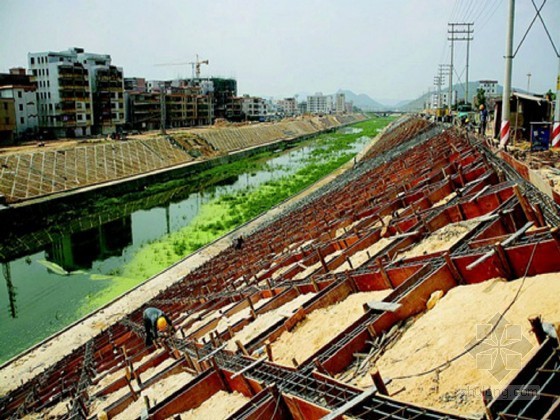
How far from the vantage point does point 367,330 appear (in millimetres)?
6961

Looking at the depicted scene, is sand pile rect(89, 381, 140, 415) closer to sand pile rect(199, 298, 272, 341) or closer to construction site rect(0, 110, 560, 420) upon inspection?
construction site rect(0, 110, 560, 420)

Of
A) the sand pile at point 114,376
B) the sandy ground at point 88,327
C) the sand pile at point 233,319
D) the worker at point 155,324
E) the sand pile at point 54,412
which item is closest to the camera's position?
the sand pile at point 54,412

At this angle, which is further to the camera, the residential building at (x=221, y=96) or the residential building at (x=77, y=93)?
the residential building at (x=221, y=96)

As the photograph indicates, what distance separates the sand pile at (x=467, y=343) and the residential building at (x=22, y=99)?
62233mm

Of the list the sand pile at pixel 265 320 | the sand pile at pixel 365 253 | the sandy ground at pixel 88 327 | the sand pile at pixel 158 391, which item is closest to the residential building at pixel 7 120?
the sandy ground at pixel 88 327

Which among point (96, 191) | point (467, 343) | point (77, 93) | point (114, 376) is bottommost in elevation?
point (114, 376)

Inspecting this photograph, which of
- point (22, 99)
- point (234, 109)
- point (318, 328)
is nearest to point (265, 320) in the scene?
point (318, 328)

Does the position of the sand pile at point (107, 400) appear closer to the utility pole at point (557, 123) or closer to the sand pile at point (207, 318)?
the sand pile at point (207, 318)

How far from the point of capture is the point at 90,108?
226 feet

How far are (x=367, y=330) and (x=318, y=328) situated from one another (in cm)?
132

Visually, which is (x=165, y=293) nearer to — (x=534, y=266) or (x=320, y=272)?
(x=320, y=272)

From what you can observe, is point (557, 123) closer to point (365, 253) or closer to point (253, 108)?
point (365, 253)

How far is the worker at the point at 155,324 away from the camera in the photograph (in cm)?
1114

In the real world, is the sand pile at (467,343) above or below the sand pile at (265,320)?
above
